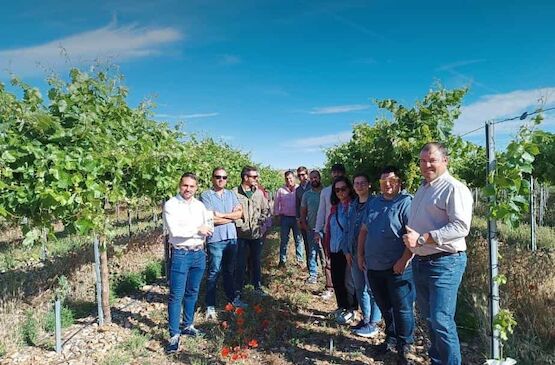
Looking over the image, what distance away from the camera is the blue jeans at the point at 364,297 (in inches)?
167

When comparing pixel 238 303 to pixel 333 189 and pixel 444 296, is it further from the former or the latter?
pixel 444 296

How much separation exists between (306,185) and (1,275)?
18.7 ft

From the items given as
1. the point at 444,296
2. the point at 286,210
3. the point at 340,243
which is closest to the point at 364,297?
the point at 340,243

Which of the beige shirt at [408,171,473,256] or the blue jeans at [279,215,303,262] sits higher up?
the beige shirt at [408,171,473,256]

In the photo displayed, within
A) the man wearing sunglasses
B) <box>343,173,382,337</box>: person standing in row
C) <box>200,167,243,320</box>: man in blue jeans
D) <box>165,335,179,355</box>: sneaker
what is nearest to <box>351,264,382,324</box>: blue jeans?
<box>343,173,382,337</box>: person standing in row

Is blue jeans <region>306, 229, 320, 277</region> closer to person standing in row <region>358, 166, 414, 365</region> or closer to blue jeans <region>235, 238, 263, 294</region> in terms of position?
blue jeans <region>235, 238, 263, 294</region>

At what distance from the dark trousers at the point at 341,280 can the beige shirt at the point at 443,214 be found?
1752 mm

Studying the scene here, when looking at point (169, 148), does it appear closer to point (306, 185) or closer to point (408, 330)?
point (306, 185)

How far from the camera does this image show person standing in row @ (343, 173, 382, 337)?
13.5 feet

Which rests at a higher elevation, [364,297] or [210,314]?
[364,297]

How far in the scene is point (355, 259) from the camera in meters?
4.18

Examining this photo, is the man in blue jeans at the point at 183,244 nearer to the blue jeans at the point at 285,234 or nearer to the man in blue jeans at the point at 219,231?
the man in blue jeans at the point at 219,231

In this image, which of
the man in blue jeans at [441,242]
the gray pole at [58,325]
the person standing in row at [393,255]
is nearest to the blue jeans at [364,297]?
the person standing in row at [393,255]

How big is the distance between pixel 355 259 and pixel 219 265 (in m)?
1.74
